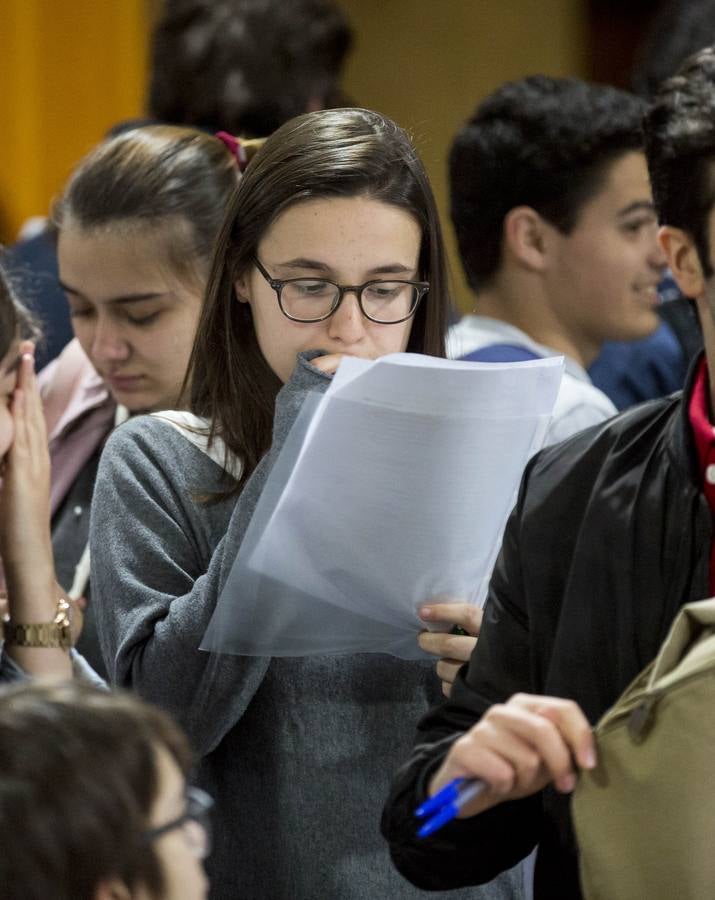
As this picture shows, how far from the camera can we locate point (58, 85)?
4.86 meters

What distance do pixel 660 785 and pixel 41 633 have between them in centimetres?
89

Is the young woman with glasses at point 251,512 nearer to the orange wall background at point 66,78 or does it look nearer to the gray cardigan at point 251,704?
the gray cardigan at point 251,704

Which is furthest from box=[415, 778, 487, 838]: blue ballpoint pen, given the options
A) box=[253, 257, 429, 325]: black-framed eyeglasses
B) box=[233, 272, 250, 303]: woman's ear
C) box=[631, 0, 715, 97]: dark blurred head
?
box=[631, 0, 715, 97]: dark blurred head

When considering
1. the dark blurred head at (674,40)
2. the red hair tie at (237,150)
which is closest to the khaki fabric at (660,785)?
the red hair tie at (237,150)

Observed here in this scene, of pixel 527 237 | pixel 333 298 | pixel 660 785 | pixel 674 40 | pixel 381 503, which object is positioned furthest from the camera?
pixel 674 40

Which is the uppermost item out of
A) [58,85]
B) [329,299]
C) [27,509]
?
[329,299]

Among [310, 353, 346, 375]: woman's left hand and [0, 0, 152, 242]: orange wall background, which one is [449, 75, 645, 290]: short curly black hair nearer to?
[310, 353, 346, 375]: woman's left hand

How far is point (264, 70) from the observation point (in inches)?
121

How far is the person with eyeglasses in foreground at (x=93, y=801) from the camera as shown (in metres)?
1.07

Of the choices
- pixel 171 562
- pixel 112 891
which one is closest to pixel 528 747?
pixel 112 891

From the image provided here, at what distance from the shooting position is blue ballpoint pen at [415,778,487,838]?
1.23m

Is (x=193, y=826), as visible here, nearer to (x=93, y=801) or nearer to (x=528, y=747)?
(x=93, y=801)

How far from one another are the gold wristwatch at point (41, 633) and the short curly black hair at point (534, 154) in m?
1.26

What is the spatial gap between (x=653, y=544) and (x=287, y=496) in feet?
1.15
